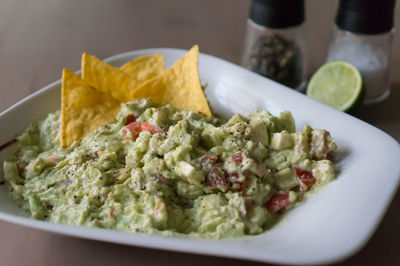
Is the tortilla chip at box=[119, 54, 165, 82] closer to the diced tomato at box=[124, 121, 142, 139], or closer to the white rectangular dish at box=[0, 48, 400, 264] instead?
the white rectangular dish at box=[0, 48, 400, 264]

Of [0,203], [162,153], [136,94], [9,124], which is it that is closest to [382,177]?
[162,153]

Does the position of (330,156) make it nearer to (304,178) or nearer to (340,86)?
(304,178)

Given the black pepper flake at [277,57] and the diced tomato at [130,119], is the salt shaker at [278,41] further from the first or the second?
the diced tomato at [130,119]

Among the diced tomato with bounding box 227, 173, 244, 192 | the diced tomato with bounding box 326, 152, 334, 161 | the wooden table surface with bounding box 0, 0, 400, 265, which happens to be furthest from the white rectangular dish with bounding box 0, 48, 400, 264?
the wooden table surface with bounding box 0, 0, 400, 265

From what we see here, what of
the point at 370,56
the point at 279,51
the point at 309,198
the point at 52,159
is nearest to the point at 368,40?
the point at 370,56

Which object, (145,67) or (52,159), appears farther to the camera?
(145,67)

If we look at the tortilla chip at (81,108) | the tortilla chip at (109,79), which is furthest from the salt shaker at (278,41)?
the tortilla chip at (81,108)
